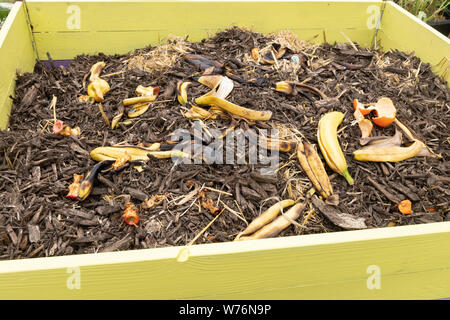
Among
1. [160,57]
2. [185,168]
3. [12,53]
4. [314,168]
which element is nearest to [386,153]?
[314,168]

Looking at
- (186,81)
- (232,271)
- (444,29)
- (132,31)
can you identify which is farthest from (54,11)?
(444,29)

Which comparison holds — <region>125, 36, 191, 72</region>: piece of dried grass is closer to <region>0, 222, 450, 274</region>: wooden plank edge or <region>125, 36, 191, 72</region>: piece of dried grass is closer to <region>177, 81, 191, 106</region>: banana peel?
<region>177, 81, 191, 106</region>: banana peel

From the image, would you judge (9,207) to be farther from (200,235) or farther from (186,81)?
(186,81)

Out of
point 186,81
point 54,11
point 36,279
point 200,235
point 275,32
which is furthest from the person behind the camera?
point 275,32

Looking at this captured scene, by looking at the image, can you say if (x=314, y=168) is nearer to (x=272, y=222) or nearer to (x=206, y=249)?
(x=272, y=222)

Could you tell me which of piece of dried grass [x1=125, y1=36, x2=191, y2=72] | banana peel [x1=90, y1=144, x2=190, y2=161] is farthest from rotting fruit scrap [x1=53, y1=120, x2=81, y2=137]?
piece of dried grass [x1=125, y1=36, x2=191, y2=72]
